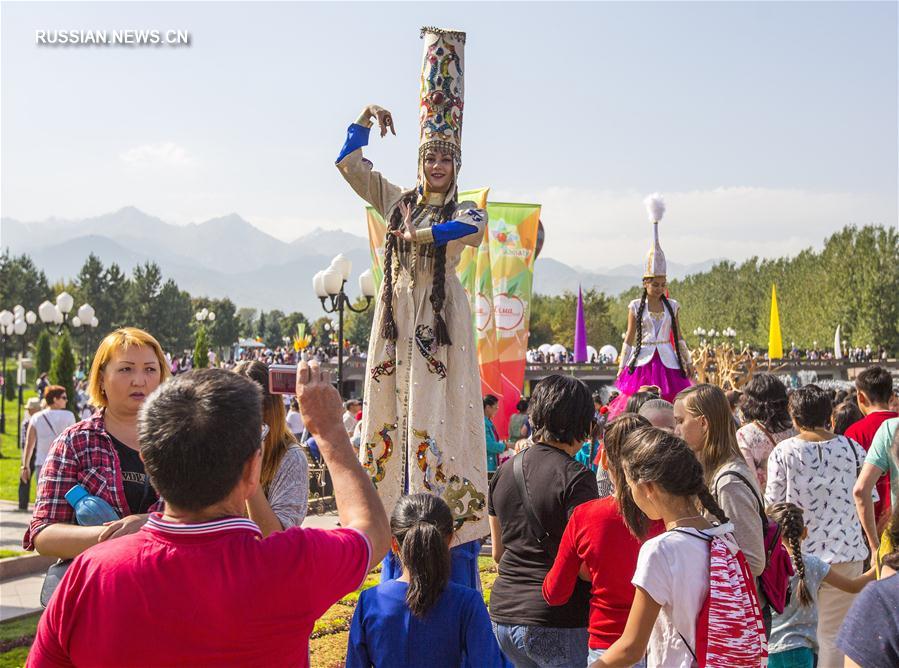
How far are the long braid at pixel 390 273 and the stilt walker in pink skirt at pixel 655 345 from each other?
11.5 ft

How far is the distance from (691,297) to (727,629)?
102 metres

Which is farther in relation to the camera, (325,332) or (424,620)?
(325,332)

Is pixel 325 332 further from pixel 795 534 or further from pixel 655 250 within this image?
pixel 795 534

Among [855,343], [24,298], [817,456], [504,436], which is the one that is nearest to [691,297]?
[855,343]

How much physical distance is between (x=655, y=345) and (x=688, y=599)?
6.00 m

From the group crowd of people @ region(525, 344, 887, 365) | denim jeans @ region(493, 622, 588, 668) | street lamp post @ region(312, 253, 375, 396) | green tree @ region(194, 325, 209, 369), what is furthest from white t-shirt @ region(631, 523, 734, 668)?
crowd of people @ region(525, 344, 887, 365)

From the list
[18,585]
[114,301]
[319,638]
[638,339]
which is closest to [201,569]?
[319,638]

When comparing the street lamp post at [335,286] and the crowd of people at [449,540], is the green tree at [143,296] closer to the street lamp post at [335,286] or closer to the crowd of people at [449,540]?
the street lamp post at [335,286]

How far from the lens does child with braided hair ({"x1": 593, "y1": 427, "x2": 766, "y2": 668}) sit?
9.69 feet

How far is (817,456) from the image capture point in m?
5.45

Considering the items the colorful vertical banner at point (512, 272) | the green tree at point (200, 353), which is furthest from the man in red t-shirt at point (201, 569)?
the green tree at point (200, 353)

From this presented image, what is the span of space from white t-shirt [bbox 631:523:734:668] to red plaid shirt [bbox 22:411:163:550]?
1854 millimetres

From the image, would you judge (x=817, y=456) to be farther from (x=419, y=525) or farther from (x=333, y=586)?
(x=333, y=586)

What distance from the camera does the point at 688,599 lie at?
9.70ft
